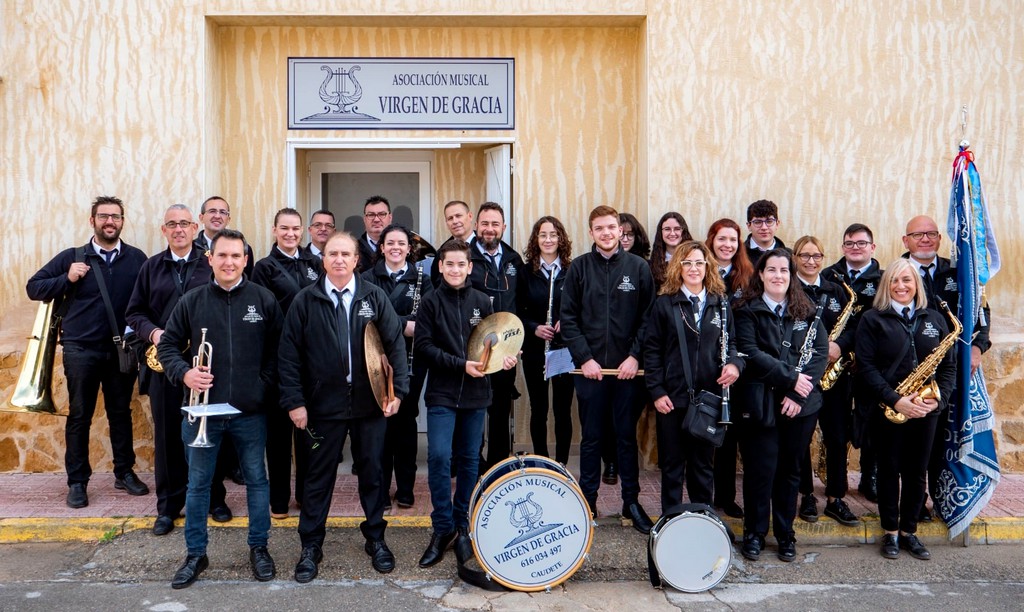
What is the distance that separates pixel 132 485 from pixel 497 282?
3190 millimetres

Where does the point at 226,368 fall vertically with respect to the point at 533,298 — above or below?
below

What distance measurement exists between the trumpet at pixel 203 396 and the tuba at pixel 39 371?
6.41 ft

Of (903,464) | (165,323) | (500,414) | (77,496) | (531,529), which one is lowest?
(77,496)

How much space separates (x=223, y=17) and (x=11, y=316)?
3.20 m

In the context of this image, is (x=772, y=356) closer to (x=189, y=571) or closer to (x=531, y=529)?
(x=531, y=529)

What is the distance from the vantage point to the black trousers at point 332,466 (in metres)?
4.92

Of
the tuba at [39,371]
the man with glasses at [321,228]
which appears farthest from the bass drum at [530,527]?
the tuba at [39,371]

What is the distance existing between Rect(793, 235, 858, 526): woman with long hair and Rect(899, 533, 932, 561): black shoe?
0.33m

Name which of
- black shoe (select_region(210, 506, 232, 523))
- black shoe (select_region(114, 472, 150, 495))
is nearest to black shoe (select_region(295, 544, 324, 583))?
black shoe (select_region(210, 506, 232, 523))

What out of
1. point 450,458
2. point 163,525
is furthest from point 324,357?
point 163,525

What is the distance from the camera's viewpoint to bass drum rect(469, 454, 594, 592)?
4672 millimetres

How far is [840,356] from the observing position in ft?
18.5

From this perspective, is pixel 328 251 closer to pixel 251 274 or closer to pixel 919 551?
pixel 251 274

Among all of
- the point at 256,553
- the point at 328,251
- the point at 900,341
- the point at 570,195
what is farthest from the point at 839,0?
the point at 256,553
